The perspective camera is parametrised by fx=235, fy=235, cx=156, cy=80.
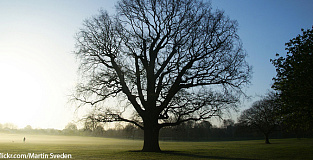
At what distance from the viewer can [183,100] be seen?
20.0 metres

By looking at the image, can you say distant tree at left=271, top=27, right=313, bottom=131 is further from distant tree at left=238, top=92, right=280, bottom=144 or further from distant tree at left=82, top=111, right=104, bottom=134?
distant tree at left=238, top=92, right=280, bottom=144

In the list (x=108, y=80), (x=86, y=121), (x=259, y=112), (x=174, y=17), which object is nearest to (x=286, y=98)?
(x=174, y=17)

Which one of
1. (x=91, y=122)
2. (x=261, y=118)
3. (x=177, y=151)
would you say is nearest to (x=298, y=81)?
(x=177, y=151)

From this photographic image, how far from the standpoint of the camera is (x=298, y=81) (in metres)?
18.3

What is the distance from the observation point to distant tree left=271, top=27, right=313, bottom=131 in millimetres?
18016

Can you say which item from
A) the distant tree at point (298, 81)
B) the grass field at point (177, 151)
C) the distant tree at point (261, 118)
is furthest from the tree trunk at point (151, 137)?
the distant tree at point (261, 118)

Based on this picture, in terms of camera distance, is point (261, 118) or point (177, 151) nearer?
point (177, 151)

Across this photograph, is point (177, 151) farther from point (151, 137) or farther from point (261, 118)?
point (261, 118)

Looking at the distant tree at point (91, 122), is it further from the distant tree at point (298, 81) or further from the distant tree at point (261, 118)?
the distant tree at point (261, 118)

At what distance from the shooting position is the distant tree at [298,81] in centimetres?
1802

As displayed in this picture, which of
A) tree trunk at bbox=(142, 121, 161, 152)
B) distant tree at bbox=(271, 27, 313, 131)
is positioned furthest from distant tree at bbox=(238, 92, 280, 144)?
tree trunk at bbox=(142, 121, 161, 152)

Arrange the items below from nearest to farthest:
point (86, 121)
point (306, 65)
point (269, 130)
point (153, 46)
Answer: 1. point (306, 65)
2. point (86, 121)
3. point (153, 46)
4. point (269, 130)

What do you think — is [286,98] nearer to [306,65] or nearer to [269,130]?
[306,65]

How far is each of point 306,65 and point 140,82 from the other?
1331cm
